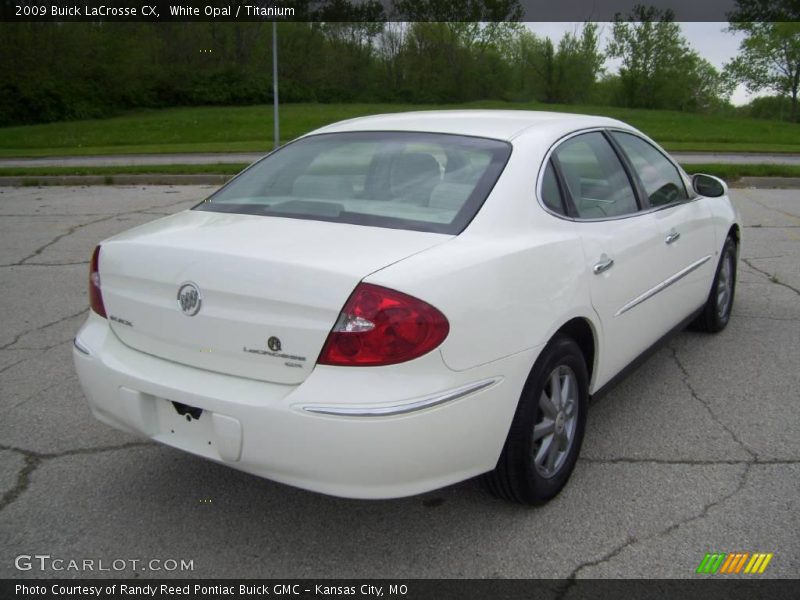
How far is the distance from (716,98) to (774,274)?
73.5 m

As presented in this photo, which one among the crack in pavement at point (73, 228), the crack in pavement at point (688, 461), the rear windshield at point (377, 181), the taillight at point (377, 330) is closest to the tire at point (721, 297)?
the crack in pavement at point (688, 461)

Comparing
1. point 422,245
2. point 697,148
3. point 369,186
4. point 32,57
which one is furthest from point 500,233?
point 32,57

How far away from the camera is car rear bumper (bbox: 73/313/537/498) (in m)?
2.32

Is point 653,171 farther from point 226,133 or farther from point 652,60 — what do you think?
point 652,60

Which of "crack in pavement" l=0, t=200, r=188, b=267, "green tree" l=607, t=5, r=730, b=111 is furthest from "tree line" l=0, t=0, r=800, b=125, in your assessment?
"crack in pavement" l=0, t=200, r=188, b=267

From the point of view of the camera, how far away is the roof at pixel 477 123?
338 centimetres

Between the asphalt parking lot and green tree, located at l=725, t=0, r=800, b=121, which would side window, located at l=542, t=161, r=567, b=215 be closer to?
the asphalt parking lot

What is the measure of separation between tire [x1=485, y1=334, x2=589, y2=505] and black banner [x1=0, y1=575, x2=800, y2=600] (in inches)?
15.4

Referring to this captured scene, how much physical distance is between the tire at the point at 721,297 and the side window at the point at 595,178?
149 centimetres

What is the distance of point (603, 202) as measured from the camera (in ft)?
11.5

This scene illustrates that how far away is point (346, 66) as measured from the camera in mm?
53594

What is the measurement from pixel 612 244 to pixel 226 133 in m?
26.8

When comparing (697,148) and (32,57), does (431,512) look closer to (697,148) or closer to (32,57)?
(697,148)

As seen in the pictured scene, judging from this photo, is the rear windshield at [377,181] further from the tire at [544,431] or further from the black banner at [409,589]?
the black banner at [409,589]
